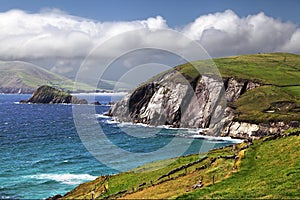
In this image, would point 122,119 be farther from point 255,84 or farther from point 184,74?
point 255,84

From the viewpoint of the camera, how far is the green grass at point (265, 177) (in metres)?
29.3

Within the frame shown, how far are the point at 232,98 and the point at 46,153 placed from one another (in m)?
108

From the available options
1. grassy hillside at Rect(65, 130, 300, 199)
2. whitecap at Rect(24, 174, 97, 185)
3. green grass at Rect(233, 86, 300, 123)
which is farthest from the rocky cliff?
grassy hillside at Rect(65, 130, 300, 199)

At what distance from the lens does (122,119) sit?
189000 millimetres

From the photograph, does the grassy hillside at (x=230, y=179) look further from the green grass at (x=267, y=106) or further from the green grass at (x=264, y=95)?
the green grass at (x=264, y=95)

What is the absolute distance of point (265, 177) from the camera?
115 feet

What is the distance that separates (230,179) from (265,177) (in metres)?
3.88

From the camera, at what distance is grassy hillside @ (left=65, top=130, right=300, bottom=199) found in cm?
3077

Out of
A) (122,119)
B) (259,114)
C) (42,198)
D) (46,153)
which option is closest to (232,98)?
(259,114)

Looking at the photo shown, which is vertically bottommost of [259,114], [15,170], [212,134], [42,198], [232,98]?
[42,198]

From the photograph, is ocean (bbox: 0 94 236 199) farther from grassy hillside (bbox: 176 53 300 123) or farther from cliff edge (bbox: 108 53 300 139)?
grassy hillside (bbox: 176 53 300 123)

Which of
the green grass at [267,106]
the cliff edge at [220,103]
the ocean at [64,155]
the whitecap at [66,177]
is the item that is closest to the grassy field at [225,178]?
the whitecap at [66,177]

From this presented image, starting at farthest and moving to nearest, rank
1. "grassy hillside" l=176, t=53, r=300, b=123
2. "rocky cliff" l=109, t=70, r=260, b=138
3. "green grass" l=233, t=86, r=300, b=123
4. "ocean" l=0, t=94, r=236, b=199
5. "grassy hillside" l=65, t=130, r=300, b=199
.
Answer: "rocky cliff" l=109, t=70, r=260, b=138 → "grassy hillside" l=176, t=53, r=300, b=123 → "green grass" l=233, t=86, r=300, b=123 → "ocean" l=0, t=94, r=236, b=199 → "grassy hillside" l=65, t=130, r=300, b=199

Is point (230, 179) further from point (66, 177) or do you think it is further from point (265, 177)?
point (66, 177)
